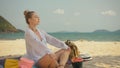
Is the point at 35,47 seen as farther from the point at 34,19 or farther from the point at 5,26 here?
the point at 5,26

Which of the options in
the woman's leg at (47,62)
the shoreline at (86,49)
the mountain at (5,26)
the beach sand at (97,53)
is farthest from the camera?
the mountain at (5,26)

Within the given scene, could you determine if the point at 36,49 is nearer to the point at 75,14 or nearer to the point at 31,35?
the point at 31,35

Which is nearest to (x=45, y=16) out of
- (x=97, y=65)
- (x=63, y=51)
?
(x=97, y=65)

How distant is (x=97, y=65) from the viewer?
3.83 meters

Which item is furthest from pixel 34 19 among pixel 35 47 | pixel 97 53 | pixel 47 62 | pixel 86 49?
pixel 86 49

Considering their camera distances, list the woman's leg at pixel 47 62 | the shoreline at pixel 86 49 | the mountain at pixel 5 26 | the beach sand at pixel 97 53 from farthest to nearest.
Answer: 1. the mountain at pixel 5 26
2. the shoreline at pixel 86 49
3. the beach sand at pixel 97 53
4. the woman's leg at pixel 47 62

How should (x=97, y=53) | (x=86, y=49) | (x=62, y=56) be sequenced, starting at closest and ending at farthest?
(x=62, y=56) → (x=97, y=53) → (x=86, y=49)

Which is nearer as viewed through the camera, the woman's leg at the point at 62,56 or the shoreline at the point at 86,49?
the woman's leg at the point at 62,56

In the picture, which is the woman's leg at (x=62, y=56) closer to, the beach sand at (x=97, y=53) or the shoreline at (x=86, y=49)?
the beach sand at (x=97, y=53)

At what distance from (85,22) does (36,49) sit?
249 inches

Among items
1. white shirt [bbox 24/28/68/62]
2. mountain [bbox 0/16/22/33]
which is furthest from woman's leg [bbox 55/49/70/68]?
mountain [bbox 0/16/22/33]

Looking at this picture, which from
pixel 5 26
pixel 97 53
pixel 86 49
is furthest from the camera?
pixel 5 26

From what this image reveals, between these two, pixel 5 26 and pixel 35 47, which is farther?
pixel 5 26

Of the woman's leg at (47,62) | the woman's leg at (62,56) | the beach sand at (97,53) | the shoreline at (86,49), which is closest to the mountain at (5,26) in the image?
the shoreline at (86,49)
